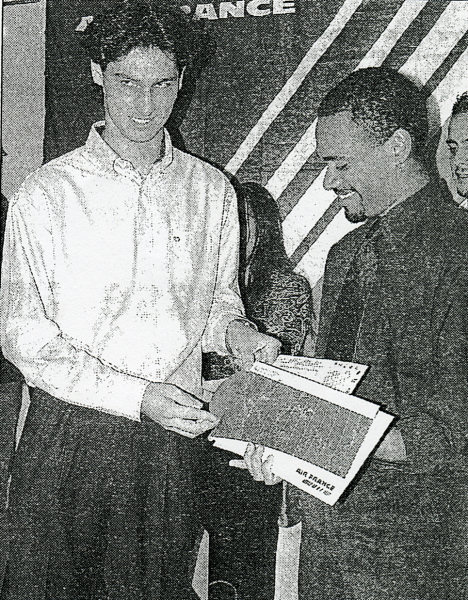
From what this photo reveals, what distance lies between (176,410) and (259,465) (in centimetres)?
21

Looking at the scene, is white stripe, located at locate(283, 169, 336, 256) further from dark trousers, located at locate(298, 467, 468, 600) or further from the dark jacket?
dark trousers, located at locate(298, 467, 468, 600)

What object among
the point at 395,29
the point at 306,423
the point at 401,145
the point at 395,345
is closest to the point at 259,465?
the point at 306,423

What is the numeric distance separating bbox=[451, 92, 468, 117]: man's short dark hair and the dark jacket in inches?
5.9

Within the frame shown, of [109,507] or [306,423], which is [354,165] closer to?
[306,423]

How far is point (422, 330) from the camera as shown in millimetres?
1825

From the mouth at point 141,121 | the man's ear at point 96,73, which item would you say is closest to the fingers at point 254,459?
the mouth at point 141,121

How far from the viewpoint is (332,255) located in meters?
1.89

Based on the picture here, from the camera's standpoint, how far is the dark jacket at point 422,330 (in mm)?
1811

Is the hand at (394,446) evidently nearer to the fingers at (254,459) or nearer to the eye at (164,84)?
the fingers at (254,459)

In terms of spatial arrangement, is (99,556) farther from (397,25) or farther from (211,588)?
(397,25)

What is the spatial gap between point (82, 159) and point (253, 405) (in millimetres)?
667

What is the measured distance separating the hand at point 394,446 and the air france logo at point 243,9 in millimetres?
906

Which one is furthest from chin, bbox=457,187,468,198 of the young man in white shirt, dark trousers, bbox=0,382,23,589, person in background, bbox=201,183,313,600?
dark trousers, bbox=0,382,23,589

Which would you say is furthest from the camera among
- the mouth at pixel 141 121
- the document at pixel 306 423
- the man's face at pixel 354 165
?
the mouth at pixel 141 121
